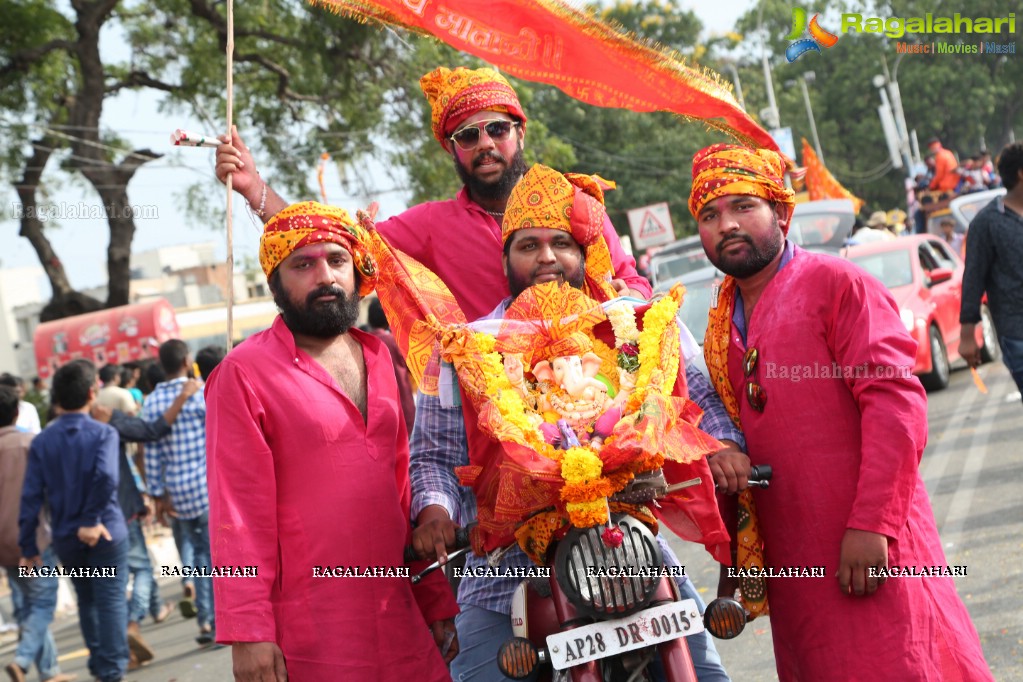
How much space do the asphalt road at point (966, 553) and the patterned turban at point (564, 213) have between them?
2633 millimetres

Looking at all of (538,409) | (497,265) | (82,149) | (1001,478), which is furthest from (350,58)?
(538,409)

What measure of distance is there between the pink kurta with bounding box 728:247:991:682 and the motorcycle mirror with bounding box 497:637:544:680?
3.11 feet

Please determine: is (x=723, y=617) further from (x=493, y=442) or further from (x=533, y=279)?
(x=533, y=279)

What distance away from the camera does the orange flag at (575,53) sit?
459cm

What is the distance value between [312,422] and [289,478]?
19 cm

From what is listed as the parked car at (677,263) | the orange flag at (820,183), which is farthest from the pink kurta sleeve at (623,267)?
the orange flag at (820,183)

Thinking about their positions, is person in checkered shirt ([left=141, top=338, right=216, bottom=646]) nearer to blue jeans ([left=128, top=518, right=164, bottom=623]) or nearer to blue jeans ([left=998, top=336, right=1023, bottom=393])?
blue jeans ([left=128, top=518, right=164, bottom=623])

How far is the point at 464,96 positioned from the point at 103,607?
5.12 metres

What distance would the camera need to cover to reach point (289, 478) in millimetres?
3799

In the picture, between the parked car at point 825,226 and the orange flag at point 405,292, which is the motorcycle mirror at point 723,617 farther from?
the parked car at point 825,226

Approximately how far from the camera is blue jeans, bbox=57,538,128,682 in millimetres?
8266

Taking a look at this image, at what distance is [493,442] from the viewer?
3668mm

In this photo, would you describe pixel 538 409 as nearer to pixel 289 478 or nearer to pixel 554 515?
pixel 554 515

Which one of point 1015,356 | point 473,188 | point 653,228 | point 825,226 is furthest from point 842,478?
point 653,228
